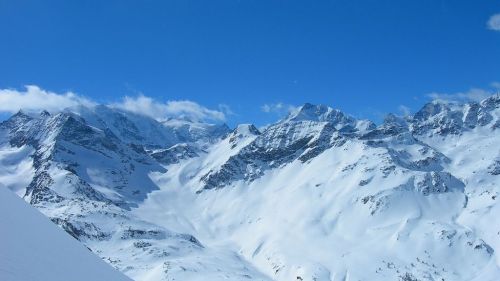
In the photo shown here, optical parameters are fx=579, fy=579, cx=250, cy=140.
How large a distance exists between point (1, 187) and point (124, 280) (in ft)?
19.7

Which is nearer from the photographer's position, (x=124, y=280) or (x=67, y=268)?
(x=67, y=268)

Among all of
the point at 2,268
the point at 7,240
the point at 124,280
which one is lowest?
the point at 2,268

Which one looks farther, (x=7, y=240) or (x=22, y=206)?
(x=22, y=206)

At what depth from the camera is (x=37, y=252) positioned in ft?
60.0

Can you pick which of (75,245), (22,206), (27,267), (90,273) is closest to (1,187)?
(22,206)

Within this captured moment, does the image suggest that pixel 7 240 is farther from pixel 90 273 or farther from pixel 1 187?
pixel 1 187

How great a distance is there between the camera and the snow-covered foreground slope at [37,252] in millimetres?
15986

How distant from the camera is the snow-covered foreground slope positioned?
16.0 meters

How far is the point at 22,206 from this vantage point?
22.3 m

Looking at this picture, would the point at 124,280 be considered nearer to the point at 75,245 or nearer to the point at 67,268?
the point at 75,245

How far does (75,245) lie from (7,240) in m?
5.54

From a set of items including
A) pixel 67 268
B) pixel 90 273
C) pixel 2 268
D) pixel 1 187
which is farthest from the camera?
pixel 1 187

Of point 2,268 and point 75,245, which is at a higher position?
point 75,245

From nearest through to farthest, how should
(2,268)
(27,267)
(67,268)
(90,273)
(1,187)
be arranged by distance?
(2,268) < (27,267) < (67,268) < (90,273) < (1,187)
